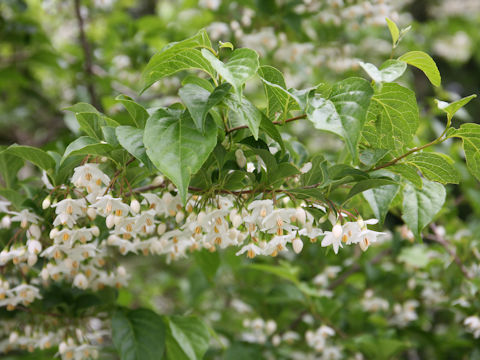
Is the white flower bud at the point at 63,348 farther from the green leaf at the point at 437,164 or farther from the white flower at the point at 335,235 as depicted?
the green leaf at the point at 437,164

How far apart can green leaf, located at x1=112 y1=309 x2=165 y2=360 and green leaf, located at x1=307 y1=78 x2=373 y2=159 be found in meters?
1.20

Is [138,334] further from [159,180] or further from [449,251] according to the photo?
[449,251]

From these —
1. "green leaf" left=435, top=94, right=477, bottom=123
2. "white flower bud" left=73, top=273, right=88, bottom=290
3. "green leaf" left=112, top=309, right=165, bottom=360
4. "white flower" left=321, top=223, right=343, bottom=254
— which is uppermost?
"green leaf" left=435, top=94, right=477, bottom=123

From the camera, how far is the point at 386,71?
3.86 ft

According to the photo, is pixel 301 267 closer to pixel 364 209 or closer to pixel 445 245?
pixel 445 245

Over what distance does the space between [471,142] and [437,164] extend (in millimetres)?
115

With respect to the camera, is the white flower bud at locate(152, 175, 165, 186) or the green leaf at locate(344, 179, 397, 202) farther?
the white flower bud at locate(152, 175, 165, 186)

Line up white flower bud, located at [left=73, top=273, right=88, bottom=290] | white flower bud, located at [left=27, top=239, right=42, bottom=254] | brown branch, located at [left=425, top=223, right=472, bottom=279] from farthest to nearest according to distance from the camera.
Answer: brown branch, located at [left=425, top=223, right=472, bottom=279]
white flower bud, located at [left=73, top=273, right=88, bottom=290]
white flower bud, located at [left=27, top=239, right=42, bottom=254]

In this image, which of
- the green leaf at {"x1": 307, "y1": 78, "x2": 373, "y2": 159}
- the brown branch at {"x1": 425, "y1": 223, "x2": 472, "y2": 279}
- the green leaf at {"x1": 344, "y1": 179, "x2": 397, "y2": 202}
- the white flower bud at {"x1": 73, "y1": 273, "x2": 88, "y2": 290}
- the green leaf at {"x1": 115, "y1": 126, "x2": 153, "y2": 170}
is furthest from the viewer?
the brown branch at {"x1": 425, "y1": 223, "x2": 472, "y2": 279}

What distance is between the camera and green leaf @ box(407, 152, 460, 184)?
4.42 ft

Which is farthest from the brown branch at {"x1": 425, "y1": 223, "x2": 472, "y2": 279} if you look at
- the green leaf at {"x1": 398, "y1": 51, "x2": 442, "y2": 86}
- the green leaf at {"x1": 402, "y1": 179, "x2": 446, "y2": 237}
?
the green leaf at {"x1": 398, "y1": 51, "x2": 442, "y2": 86}

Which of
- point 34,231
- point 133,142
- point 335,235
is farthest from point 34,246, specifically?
point 335,235

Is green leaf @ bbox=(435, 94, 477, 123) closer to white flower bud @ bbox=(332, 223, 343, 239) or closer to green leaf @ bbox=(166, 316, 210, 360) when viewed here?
white flower bud @ bbox=(332, 223, 343, 239)

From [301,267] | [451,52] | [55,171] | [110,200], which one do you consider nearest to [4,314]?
[55,171]
